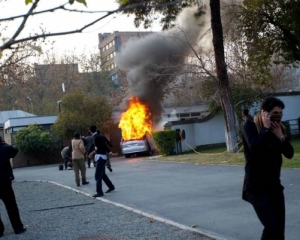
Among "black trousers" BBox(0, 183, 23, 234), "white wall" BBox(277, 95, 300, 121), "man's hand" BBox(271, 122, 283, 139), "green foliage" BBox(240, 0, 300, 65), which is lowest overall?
"black trousers" BBox(0, 183, 23, 234)

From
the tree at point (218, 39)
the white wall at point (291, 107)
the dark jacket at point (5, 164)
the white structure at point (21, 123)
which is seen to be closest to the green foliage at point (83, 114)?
the white structure at point (21, 123)

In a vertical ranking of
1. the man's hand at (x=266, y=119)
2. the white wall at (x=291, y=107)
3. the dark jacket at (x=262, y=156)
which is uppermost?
the white wall at (x=291, y=107)

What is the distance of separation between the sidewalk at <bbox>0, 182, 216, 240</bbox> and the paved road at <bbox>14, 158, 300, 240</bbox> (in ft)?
1.63

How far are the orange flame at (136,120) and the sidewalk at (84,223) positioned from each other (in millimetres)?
16347

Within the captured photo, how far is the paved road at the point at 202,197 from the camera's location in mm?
7789

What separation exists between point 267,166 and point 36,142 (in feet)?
98.3

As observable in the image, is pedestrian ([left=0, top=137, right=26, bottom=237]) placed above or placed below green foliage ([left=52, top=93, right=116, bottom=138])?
below

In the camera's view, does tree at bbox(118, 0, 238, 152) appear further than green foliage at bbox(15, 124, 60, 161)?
No

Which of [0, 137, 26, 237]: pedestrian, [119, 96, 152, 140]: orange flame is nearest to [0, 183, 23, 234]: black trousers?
[0, 137, 26, 237]: pedestrian

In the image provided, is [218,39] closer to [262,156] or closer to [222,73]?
[222,73]

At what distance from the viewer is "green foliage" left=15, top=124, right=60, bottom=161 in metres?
33.6

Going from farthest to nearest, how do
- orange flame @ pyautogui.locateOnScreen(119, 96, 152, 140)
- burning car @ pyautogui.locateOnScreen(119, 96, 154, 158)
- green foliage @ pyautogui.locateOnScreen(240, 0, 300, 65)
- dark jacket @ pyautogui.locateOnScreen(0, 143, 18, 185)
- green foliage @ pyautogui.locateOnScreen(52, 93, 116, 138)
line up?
green foliage @ pyautogui.locateOnScreen(52, 93, 116, 138)
orange flame @ pyautogui.locateOnScreen(119, 96, 152, 140)
burning car @ pyautogui.locateOnScreen(119, 96, 154, 158)
green foliage @ pyautogui.locateOnScreen(240, 0, 300, 65)
dark jacket @ pyautogui.locateOnScreen(0, 143, 18, 185)

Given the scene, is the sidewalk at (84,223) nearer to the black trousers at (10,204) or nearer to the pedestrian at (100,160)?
the black trousers at (10,204)

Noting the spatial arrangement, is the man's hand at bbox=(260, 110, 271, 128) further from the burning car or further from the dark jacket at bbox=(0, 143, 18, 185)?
the burning car
